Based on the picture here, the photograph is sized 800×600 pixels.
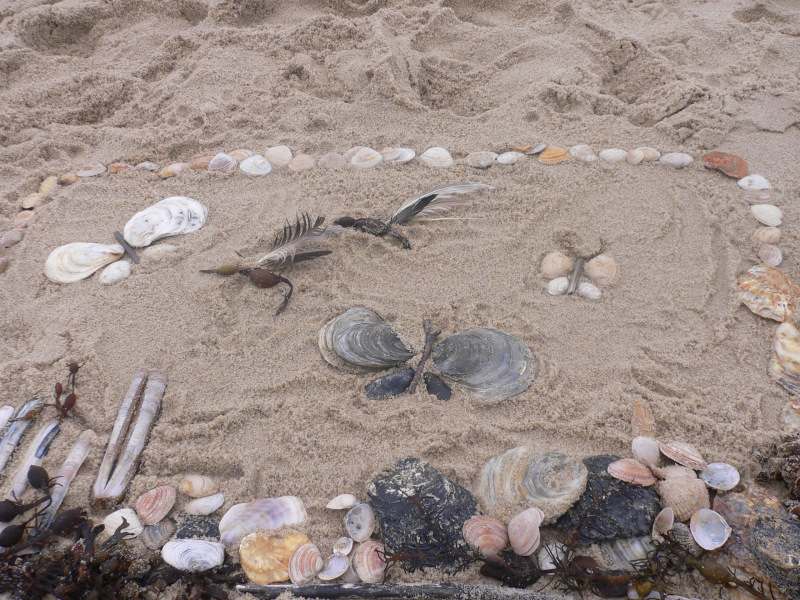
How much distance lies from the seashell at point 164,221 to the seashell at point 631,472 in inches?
103

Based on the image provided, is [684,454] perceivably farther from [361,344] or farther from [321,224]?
[321,224]

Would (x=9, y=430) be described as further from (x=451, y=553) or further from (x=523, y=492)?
(x=523, y=492)

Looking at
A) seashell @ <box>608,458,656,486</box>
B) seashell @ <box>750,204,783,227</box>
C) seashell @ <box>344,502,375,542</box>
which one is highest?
seashell @ <box>750,204,783,227</box>

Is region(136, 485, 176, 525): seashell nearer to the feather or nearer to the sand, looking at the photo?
the sand

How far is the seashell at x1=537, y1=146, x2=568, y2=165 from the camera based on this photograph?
326 centimetres

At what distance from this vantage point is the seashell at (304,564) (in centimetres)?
166

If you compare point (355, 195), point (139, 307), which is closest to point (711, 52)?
point (355, 195)

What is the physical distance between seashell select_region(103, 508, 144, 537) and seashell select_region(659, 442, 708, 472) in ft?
6.68

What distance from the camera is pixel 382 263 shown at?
276 cm

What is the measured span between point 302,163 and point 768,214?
2955 mm

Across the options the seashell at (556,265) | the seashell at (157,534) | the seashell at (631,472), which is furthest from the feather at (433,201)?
the seashell at (157,534)

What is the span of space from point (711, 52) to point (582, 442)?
3725mm

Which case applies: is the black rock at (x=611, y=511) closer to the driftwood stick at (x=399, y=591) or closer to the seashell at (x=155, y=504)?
the driftwood stick at (x=399, y=591)

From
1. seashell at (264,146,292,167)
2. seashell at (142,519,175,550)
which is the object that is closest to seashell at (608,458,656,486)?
seashell at (142,519,175,550)
